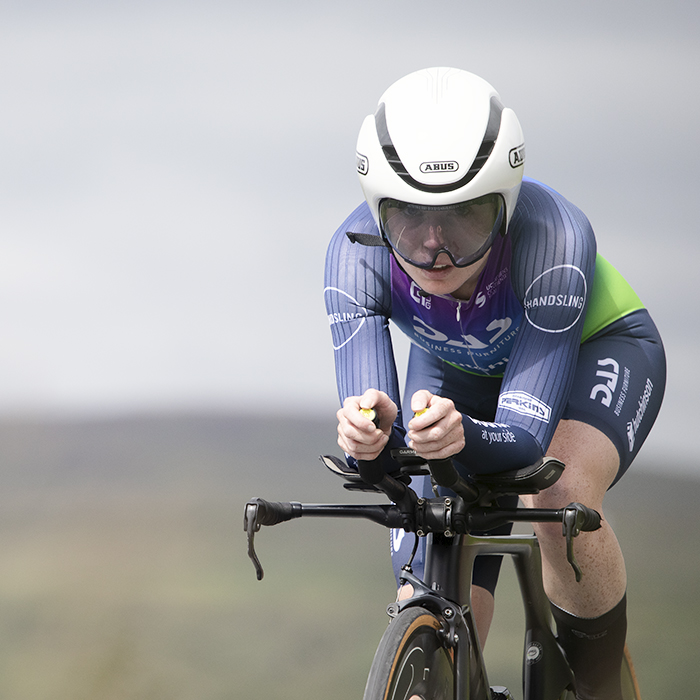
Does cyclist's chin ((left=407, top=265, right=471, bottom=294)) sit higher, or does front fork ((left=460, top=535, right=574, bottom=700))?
cyclist's chin ((left=407, top=265, right=471, bottom=294))

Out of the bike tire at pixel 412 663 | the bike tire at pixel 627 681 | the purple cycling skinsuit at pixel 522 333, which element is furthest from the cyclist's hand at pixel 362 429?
the bike tire at pixel 627 681

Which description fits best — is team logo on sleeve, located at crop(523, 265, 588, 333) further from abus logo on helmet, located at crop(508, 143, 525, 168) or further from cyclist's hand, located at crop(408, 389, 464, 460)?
cyclist's hand, located at crop(408, 389, 464, 460)

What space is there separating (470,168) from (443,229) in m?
0.12

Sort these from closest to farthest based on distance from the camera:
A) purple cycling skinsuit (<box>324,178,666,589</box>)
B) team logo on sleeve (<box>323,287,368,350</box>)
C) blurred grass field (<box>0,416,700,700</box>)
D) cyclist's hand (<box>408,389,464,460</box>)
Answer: cyclist's hand (<box>408,389,464,460</box>), purple cycling skinsuit (<box>324,178,666,589</box>), team logo on sleeve (<box>323,287,368,350</box>), blurred grass field (<box>0,416,700,700</box>)

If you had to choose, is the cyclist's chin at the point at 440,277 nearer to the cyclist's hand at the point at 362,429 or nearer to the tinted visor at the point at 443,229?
the tinted visor at the point at 443,229

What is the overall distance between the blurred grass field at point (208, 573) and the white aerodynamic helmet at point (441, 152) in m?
2.25

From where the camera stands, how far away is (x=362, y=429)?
145 cm

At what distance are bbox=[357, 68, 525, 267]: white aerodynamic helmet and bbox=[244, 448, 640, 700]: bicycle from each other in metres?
0.43

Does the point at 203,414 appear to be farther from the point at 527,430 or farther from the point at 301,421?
the point at 527,430

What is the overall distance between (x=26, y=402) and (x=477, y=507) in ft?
16.5

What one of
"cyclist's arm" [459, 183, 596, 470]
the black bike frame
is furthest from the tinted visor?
the black bike frame

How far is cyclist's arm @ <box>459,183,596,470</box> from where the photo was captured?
173 centimetres

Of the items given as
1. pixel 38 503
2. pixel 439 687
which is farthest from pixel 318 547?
pixel 439 687

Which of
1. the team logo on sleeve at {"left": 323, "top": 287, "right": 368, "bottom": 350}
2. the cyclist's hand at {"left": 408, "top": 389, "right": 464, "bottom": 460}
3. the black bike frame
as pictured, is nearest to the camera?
the cyclist's hand at {"left": 408, "top": 389, "right": 464, "bottom": 460}
